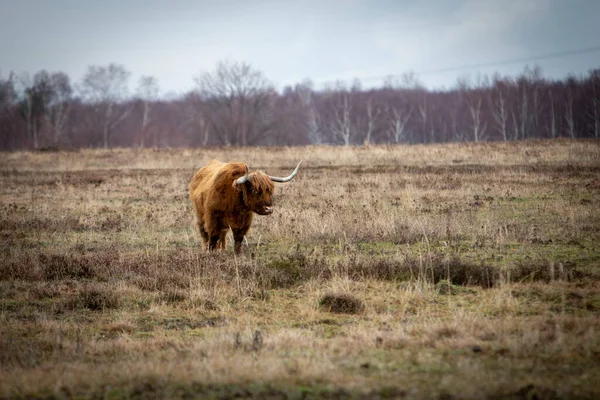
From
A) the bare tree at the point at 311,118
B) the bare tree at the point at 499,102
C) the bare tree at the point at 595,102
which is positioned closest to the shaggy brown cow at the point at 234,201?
the bare tree at the point at 595,102

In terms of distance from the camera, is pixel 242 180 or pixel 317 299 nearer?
pixel 317 299

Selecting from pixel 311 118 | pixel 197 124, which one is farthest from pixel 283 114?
pixel 197 124

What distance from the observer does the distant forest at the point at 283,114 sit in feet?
240

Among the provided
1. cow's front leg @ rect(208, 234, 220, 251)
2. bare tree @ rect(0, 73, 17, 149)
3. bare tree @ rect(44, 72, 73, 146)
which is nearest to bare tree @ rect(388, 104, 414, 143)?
bare tree @ rect(44, 72, 73, 146)

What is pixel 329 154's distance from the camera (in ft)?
99.4

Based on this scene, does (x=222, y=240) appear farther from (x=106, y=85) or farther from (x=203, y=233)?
(x=106, y=85)

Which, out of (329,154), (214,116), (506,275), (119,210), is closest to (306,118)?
(214,116)

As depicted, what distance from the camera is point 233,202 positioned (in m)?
11.3

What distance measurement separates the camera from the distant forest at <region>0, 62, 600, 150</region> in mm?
73125

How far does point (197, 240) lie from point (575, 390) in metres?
9.07

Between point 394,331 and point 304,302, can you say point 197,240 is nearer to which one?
point 304,302

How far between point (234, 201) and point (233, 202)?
25 mm

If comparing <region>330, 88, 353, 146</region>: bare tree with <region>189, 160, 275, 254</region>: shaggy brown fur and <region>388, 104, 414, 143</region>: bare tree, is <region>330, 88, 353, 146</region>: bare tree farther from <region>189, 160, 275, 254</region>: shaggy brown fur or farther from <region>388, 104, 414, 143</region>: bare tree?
<region>189, 160, 275, 254</region>: shaggy brown fur

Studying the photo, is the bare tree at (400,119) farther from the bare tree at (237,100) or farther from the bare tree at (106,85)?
the bare tree at (106,85)
